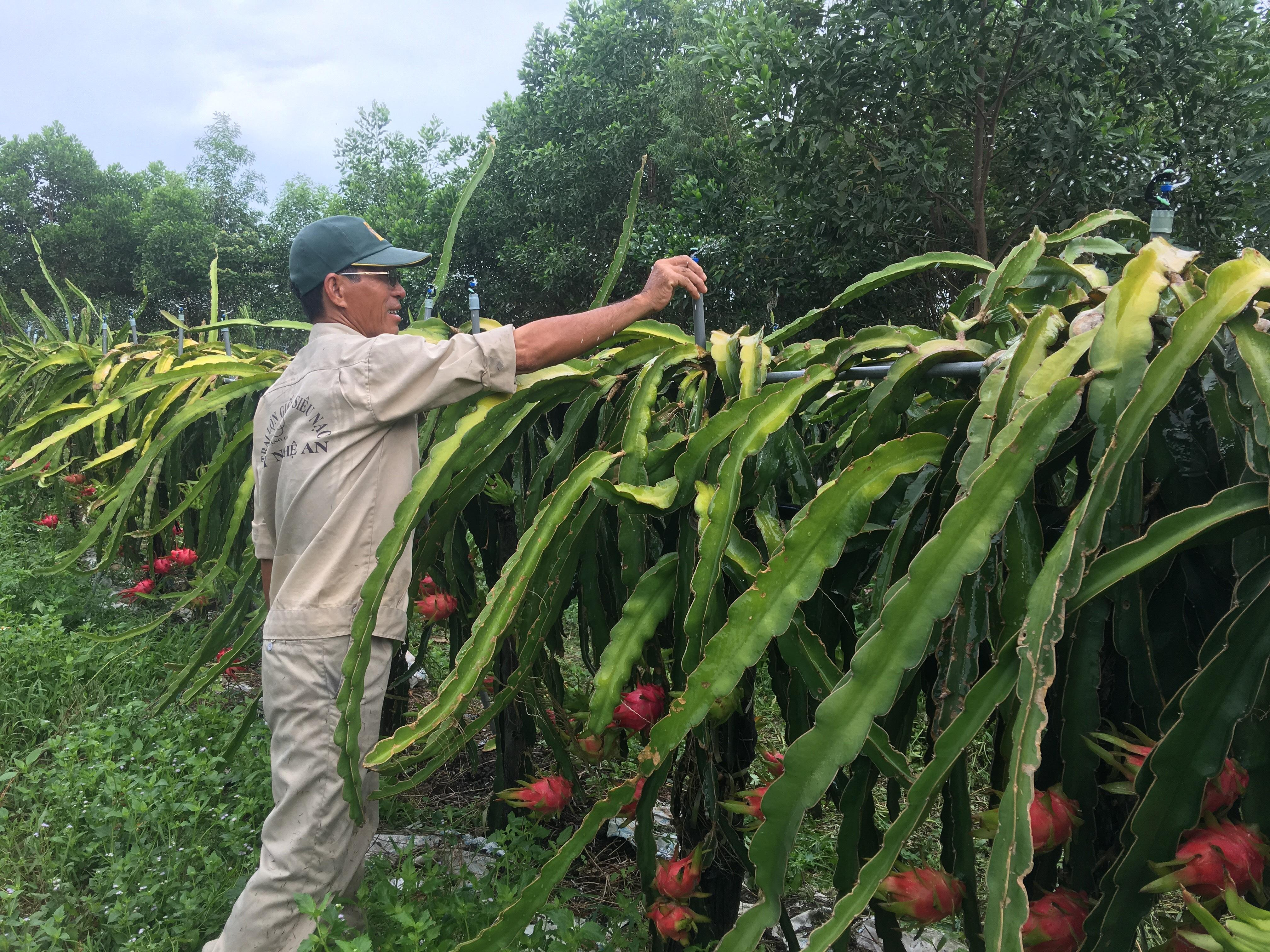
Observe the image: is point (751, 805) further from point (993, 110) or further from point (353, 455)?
point (993, 110)

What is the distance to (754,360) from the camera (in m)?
1.21

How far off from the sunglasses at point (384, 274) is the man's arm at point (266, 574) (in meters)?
0.65

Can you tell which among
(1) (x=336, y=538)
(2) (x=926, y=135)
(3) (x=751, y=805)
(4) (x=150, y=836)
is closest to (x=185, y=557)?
(4) (x=150, y=836)

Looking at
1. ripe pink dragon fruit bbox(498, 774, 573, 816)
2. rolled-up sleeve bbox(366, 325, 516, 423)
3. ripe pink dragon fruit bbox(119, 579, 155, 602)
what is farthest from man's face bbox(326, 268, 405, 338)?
ripe pink dragon fruit bbox(119, 579, 155, 602)

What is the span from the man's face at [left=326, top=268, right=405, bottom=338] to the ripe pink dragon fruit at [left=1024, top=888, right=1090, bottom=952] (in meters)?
1.55

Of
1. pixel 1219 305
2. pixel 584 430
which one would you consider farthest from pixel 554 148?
pixel 1219 305

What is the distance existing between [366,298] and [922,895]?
1.56m

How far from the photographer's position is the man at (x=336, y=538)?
4.95 ft

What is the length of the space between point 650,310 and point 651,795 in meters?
0.86

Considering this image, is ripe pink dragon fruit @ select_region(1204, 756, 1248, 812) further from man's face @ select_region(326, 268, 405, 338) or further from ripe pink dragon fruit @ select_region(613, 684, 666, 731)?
man's face @ select_region(326, 268, 405, 338)

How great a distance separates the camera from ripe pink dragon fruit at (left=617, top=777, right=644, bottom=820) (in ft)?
3.00

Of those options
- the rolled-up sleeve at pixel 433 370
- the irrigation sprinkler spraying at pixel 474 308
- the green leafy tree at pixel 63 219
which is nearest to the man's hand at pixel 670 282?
the rolled-up sleeve at pixel 433 370

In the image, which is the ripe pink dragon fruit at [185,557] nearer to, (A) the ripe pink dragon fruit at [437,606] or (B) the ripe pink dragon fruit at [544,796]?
(A) the ripe pink dragon fruit at [437,606]

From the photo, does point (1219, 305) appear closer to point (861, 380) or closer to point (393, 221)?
point (861, 380)
